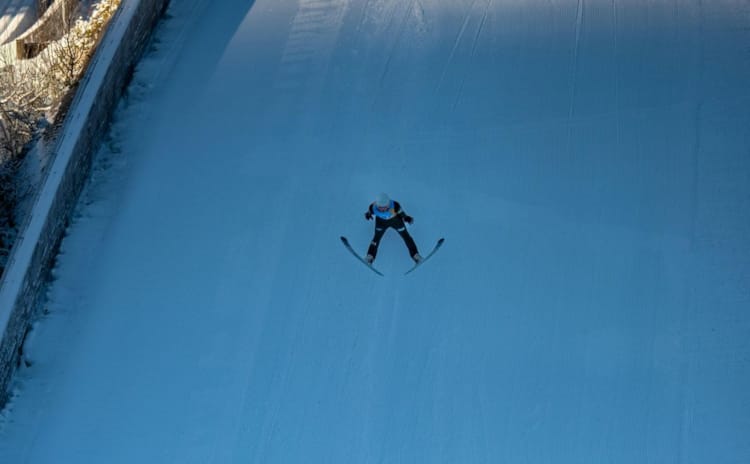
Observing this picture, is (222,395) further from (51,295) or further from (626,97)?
(626,97)

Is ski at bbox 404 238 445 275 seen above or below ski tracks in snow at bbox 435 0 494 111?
below

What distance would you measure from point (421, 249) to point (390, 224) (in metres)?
0.62

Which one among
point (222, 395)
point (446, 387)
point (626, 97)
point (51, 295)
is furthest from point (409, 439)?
point (626, 97)

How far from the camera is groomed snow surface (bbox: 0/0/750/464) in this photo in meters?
10.2

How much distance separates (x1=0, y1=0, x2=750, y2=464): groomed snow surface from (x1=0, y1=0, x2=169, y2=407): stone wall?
0.27m

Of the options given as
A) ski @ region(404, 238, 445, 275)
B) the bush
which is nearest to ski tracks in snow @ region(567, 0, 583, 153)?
ski @ region(404, 238, 445, 275)

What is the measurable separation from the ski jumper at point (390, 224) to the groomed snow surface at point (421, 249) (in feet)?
0.88

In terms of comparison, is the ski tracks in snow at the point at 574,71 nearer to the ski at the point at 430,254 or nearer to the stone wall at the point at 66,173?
the ski at the point at 430,254

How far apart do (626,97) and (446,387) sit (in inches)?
208

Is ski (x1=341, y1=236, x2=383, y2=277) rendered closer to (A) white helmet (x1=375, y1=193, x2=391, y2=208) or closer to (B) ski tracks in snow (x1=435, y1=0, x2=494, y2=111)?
(A) white helmet (x1=375, y1=193, x2=391, y2=208)

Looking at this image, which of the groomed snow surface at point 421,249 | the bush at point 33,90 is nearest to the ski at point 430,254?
the groomed snow surface at point 421,249

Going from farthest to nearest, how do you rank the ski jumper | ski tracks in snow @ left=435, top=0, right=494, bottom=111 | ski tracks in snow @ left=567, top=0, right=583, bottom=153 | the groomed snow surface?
1. ski tracks in snow @ left=435, top=0, right=494, bottom=111
2. ski tracks in snow @ left=567, top=0, right=583, bottom=153
3. the ski jumper
4. the groomed snow surface

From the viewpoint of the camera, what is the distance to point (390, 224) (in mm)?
11133

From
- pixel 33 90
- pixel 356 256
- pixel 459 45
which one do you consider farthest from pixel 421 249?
pixel 33 90
